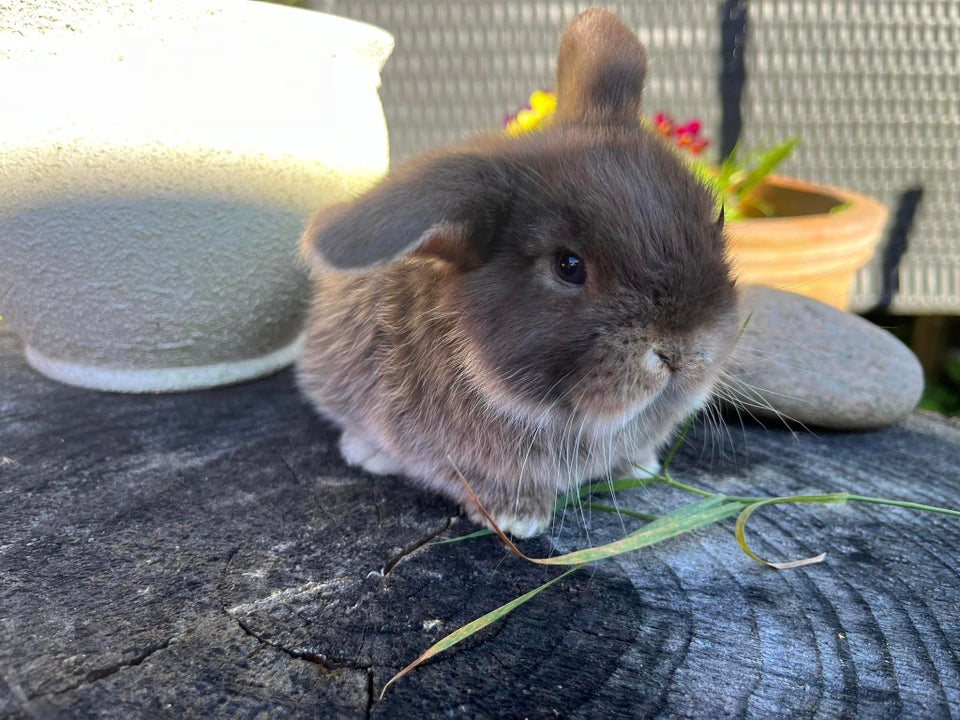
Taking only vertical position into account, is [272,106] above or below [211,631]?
above

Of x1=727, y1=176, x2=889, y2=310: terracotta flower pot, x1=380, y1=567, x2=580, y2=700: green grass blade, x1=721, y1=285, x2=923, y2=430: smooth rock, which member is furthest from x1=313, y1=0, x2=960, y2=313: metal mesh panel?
x1=380, y1=567, x2=580, y2=700: green grass blade

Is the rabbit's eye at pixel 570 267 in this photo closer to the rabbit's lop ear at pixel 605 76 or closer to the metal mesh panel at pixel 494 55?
the rabbit's lop ear at pixel 605 76

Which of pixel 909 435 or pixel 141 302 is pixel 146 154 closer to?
pixel 141 302

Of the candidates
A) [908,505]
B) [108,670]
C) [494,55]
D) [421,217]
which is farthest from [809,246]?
[108,670]

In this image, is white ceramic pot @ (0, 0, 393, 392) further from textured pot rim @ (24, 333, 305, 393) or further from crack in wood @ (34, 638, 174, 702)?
crack in wood @ (34, 638, 174, 702)

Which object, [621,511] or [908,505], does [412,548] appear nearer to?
[621,511]

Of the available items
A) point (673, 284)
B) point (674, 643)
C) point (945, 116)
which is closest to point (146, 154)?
point (673, 284)
